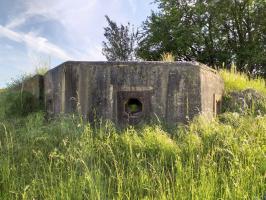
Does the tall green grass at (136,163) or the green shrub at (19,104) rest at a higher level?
the green shrub at (19,104)

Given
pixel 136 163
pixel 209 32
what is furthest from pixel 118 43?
pixel 136 163

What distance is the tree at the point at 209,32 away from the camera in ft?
61.8

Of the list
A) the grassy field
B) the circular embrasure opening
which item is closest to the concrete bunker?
the circular embrasure opening

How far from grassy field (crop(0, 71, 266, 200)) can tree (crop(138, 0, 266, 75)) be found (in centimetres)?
1333

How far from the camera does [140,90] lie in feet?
18.9

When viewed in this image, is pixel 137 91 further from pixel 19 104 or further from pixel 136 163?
pixel 19 104

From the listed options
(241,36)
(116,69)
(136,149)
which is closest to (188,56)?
(241,36)

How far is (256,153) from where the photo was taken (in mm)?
4219

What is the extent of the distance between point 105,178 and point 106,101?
6.53ft

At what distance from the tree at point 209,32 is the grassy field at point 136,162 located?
13331 mm

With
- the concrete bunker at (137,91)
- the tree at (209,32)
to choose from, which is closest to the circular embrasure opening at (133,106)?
the concrete bunker at (137,91)

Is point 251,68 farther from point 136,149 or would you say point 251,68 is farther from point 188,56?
point 136,149

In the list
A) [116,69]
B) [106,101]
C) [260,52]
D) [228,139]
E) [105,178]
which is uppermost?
[260,52]

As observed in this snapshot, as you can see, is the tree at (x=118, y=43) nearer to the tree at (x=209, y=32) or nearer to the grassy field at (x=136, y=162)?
the tree at (x=209, y=32)
